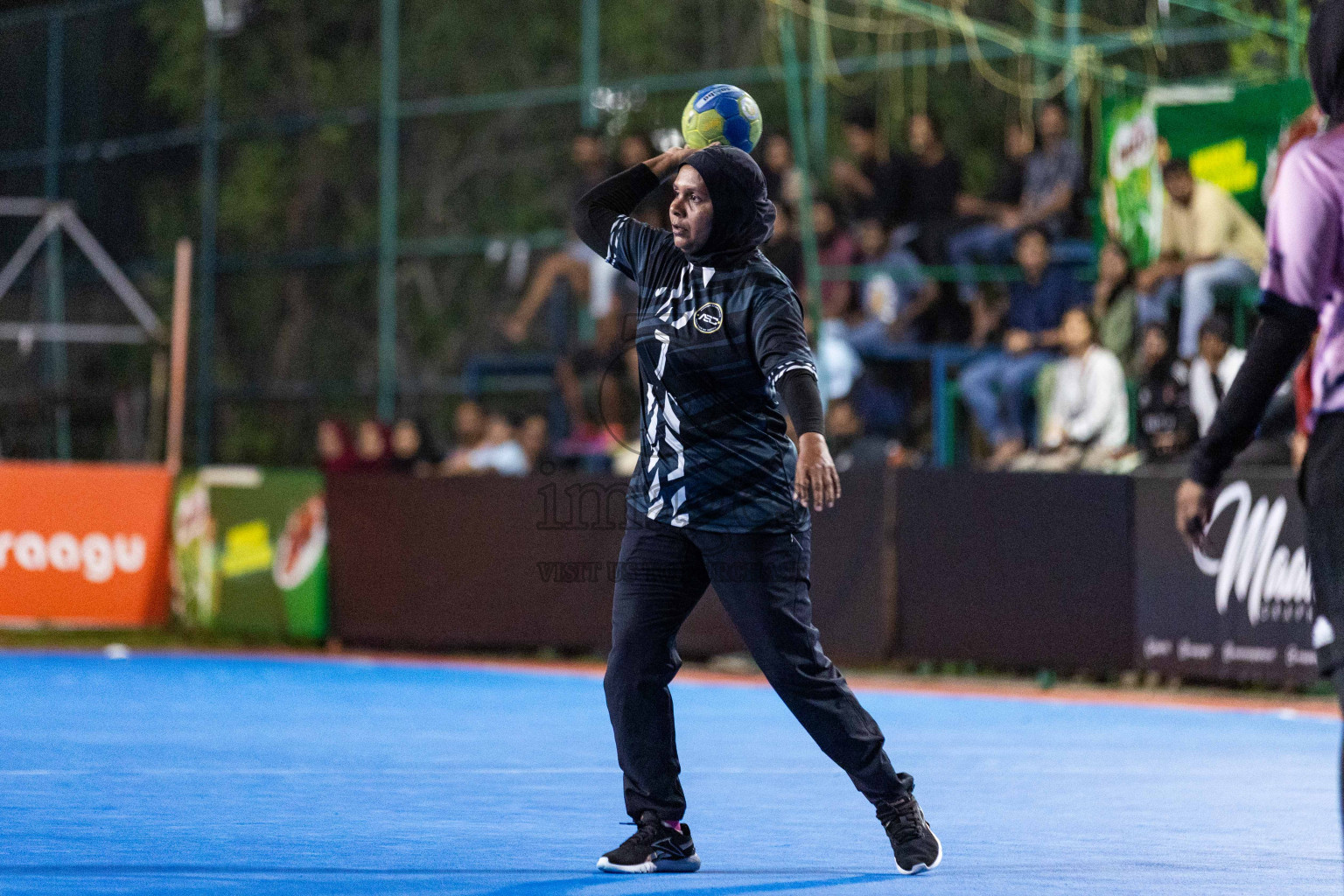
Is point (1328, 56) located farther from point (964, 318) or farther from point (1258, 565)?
point (964, 318)

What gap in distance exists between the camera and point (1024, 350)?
55.8ft

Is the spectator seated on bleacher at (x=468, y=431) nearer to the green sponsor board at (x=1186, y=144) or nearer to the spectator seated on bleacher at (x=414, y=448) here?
the spectator seated on bleacher at (x=414, y=448)

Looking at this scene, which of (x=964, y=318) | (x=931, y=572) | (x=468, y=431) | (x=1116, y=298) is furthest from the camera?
(x=468, y=431)

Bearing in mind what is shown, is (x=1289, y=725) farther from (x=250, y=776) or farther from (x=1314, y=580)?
(x=1314, y=580)

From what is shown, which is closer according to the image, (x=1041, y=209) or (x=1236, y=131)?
(x=1236, y=131)

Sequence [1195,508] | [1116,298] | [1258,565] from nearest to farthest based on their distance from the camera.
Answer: [1195,508] → [1258,565] → [1116,298]

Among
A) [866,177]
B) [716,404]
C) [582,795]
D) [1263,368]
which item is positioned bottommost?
[582,795]

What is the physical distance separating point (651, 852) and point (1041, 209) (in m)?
11.9

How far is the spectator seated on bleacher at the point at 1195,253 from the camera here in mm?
15758

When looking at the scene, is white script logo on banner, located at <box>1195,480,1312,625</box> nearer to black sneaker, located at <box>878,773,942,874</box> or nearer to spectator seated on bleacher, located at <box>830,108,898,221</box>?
spectator seated on bleacher, located at <box>830,108,898,221</box>

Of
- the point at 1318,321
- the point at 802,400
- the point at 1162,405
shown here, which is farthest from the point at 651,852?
the point at 1162,405

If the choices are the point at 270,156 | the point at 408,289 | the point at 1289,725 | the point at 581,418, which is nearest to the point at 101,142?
the point at 270,156

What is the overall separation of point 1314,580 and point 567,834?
360 centimetres

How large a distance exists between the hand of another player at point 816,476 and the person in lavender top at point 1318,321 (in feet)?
5.40
